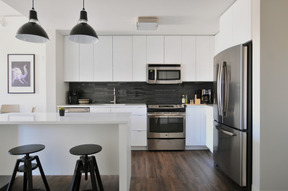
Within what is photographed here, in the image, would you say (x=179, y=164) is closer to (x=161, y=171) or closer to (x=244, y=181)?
(x=161, y=171)

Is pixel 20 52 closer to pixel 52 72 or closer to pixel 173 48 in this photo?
pixel 52 72

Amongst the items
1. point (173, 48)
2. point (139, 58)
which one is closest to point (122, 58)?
point (139, 58)

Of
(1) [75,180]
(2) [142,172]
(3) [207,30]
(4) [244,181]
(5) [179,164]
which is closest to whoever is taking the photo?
(1) [75,180]

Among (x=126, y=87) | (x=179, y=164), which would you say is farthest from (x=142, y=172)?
(x=126, y=87)

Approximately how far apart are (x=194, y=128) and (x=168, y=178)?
4.94 feet

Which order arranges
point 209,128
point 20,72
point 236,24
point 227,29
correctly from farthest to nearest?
point 20,72 < point 209,128 < point 227,29 < point 236,24

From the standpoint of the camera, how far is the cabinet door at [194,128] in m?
3.67

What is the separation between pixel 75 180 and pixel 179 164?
5.99 ft

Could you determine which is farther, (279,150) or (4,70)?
(4,70)

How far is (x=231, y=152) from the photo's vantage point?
2.26 m

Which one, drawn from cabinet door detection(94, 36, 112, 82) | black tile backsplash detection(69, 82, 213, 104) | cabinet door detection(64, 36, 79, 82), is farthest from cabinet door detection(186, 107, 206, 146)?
cabinet door detection(64, 36, 79, 82)

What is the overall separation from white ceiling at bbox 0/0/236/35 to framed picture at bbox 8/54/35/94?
1.01 m

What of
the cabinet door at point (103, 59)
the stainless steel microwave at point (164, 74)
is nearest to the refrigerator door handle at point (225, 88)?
the stainless steel microwave at point (164, 74)

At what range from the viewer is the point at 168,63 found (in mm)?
3938
